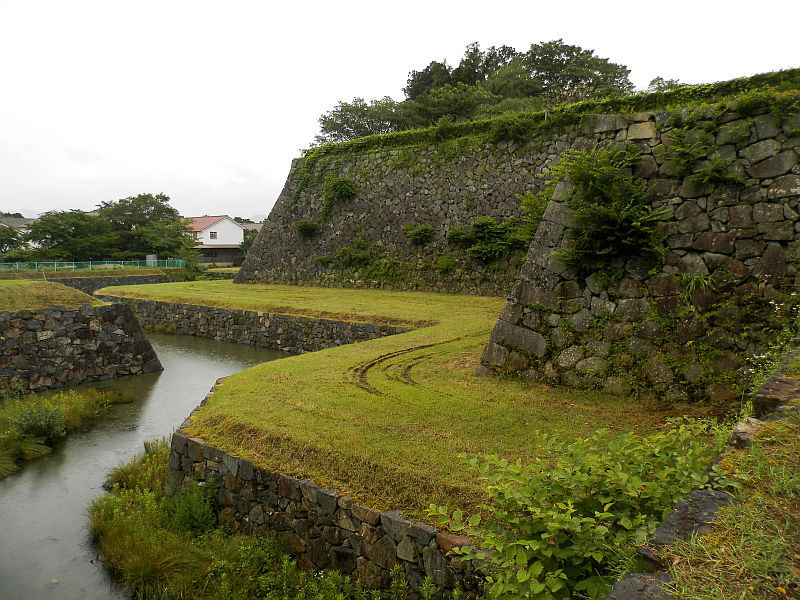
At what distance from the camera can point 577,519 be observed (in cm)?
243

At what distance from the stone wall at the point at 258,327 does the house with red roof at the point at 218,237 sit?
31.5 metres

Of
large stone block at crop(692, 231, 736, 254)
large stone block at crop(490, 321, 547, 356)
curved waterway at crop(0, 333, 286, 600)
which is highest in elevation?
large stone block at crop(692, 231, 736, 254)

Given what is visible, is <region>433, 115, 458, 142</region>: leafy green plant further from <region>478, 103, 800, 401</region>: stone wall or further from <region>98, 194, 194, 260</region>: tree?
<region>98, 194, 194, 260</region>: tree

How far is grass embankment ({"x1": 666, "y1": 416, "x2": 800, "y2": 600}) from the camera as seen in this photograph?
169 cm

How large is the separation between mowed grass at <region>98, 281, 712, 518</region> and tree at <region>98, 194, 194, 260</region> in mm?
31772

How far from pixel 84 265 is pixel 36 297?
75.7 ft

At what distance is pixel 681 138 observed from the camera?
19.4 ft

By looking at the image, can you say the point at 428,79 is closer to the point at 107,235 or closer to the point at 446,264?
the point at 446,264

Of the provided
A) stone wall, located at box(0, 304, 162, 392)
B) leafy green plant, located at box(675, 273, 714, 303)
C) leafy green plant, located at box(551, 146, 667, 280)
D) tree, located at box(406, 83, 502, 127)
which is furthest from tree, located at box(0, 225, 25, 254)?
leafy green plant, located at box(675, 273, 714, 303)

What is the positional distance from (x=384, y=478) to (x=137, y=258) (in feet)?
124

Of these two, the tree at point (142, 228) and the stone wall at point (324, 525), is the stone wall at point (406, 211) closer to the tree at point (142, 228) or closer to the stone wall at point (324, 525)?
the stone wall at point (324, 525)

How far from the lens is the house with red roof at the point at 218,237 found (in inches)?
1987

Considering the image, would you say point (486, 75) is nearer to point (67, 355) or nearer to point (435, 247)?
point (435, 247)

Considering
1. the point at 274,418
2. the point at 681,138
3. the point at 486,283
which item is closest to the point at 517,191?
the point at 486,283
